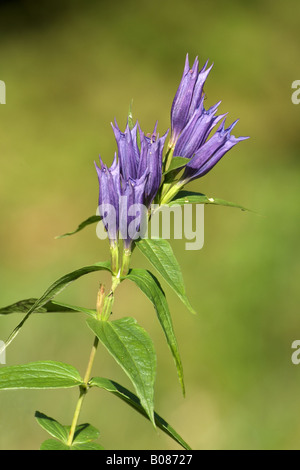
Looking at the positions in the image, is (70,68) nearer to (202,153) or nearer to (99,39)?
(99,39)

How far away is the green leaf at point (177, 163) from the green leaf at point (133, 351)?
0.48 feet

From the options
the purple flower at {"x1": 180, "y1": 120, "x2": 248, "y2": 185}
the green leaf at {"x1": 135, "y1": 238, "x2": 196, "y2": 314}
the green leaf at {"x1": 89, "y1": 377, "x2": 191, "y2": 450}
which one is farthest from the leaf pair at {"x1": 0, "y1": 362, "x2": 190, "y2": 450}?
the purple flower at {"x1": 180, "y1": 120, "x2": 248, "y2": 185}

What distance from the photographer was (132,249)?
67cm

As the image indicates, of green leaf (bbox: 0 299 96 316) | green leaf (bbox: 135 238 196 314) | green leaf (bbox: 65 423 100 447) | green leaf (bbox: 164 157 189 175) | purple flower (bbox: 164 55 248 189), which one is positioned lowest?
green leaf (bbox: 65 423 100 447)

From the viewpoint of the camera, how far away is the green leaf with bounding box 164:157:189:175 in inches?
25.2

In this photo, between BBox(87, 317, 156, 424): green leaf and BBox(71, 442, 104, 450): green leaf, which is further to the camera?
BBox(71, 442, 104, 450): green leaf

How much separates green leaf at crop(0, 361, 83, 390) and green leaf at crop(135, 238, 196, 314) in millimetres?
149

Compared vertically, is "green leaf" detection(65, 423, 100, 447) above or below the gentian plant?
below

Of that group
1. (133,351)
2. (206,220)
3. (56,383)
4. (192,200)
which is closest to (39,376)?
(56,383)

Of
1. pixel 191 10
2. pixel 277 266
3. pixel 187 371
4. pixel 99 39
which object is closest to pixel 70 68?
pixel 99 39

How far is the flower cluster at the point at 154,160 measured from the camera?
0.64m

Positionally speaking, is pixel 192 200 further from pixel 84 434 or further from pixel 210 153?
pixel 84 434

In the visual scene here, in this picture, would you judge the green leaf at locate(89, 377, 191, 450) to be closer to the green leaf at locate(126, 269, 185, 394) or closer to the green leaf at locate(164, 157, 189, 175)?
the green leaf at locate(126, 269, 185, 394)

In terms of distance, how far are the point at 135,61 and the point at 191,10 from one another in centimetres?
38
